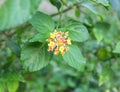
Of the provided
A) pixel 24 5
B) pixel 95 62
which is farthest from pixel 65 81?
pixel 24 5

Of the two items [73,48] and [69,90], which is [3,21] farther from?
[69,90]

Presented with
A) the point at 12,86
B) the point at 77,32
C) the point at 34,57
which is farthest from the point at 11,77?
the point at 77,32

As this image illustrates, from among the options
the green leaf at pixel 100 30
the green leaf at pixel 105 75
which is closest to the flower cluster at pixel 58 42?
the green leaf at pixel 100 30

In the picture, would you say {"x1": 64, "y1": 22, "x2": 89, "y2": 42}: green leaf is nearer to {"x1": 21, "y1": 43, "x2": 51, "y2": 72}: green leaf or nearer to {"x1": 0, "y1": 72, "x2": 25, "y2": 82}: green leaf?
{"x1": 21, "y1": 43, "x2": 51, "y2": 72}: green leaf

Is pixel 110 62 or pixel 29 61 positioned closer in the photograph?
pixel 29 61

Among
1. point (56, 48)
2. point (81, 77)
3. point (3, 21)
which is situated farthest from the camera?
point (81, 77)

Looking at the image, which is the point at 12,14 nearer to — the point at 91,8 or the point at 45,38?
the point at 45,38
